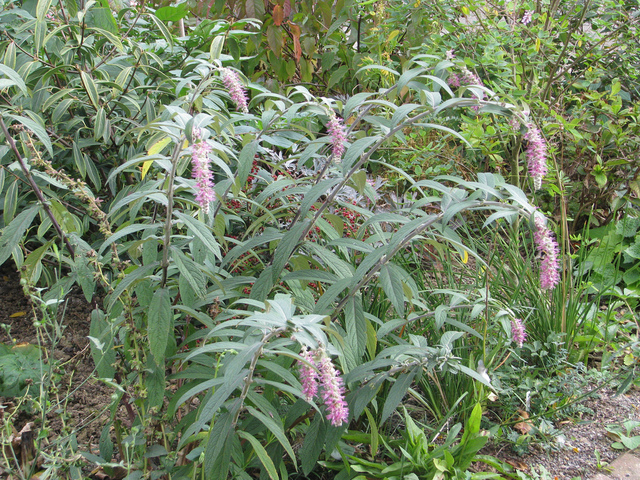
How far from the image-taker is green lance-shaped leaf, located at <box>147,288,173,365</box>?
→ 1.40 metres

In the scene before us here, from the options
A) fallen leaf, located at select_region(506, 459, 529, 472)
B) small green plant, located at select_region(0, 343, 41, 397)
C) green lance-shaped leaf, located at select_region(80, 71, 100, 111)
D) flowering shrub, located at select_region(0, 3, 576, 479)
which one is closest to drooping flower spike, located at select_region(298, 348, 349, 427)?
flowering shrub, located at select_region(0, 3, 576, 479)

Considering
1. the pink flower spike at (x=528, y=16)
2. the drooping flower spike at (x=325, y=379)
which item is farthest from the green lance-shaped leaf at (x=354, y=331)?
the pink flower spike at (x=528, y=16)

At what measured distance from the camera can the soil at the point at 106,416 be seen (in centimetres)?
206

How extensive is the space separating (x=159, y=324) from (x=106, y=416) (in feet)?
3.22

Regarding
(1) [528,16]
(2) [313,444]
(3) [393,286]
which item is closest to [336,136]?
(3) [393,286]

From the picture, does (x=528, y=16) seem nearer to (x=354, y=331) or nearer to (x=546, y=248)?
(x=546, y=248)

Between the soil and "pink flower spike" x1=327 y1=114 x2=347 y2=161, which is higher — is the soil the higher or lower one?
the lower one

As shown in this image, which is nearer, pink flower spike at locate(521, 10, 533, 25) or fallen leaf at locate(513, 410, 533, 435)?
fallen leaf at locate(513, 410, 533, 435)

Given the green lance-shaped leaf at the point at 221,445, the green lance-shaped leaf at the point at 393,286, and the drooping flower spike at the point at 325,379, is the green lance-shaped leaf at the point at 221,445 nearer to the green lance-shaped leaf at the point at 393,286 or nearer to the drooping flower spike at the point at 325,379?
the drooping flower spike at the point at 325,379

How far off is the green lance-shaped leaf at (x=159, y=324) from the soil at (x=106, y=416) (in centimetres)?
57

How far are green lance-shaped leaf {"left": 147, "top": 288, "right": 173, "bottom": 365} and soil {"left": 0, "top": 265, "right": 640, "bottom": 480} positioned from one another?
1.86 ft

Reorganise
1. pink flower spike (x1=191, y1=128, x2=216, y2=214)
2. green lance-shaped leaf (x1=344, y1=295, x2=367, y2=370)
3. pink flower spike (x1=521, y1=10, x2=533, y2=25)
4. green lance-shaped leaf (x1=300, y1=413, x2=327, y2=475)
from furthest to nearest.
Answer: pink flower spike (x1=521, y1=10, x2=533, y2=25) < green lance-shaped leaf (x1=300, y1=413, x2=327, y2=475) < green lance-shaped leaf (x1=344, y1=295, x2=367, y2=370) < pink flower spike (x1=191, y1=128, x2=216, y2=214)

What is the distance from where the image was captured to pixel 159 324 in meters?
1.41

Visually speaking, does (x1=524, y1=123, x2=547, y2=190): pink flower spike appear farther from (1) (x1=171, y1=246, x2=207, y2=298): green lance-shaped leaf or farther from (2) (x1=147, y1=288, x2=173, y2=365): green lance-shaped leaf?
(2) (x1=147, y1=288, x2=173, y2=365): green lance-shaped leaf
